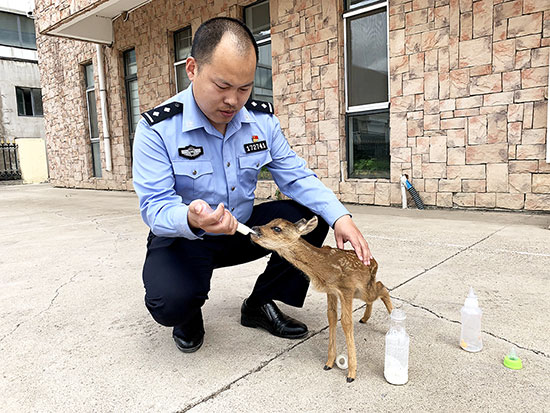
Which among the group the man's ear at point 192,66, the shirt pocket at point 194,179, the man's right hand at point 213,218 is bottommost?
the man's right hand at point 213,218

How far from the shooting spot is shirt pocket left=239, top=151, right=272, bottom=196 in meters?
2.19

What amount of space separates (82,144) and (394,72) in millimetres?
10620

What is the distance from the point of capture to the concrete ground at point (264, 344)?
5.32 feet

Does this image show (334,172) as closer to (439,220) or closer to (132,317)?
(439,220)

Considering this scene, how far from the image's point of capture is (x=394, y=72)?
614 centimetres

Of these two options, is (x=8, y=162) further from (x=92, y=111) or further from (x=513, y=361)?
(x=513, y=361)

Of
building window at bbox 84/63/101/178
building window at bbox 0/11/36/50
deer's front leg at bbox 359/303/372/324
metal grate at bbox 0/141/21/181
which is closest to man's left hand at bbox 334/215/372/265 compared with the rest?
deer's front leg at bbox 359/303/372/324

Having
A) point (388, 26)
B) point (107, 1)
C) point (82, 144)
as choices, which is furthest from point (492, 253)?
point (82, 144)

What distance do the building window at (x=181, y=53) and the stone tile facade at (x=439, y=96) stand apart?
1.19 meters

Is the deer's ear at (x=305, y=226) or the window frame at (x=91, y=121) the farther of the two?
the window frame at (x=91, y=121)

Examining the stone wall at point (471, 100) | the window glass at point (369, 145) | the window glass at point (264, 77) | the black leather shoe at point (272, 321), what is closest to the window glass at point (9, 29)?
the window glass at point (264, 77)

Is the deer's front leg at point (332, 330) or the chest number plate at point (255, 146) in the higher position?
the chest number plate at point (255, 146)

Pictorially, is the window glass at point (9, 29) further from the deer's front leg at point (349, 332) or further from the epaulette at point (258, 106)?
the deer's front leg at point (349, 332)

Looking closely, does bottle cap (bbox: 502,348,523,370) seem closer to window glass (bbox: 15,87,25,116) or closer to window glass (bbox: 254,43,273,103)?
window glass (bbox: 254,43,273,103)
